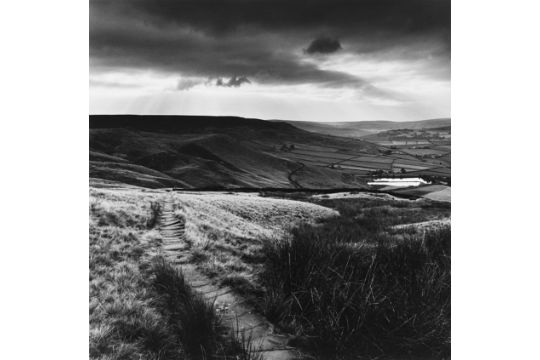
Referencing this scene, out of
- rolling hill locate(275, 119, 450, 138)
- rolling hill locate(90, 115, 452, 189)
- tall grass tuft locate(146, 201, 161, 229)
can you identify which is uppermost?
rolling hill locate(275, 119, 450, 138)

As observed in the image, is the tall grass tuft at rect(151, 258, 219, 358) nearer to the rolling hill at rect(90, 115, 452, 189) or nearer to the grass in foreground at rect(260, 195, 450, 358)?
the grass in foreground at rect(260, 195, 450, 358)

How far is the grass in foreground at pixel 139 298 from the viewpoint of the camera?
11.3ft

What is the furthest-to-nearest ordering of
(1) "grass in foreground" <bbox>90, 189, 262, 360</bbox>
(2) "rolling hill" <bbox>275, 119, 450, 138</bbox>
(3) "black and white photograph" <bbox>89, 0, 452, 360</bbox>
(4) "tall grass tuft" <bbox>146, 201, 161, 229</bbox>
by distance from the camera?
1. (2) "rolling hill" <bbox>275, 119, 450, 138</bbox>
2. (4) "tall grass tuft" <bbox>146, 201, 161, 229</bbox>
3. (3) "black and white photograph" <bbox>89, 0, 452, 360</bbox>
4. (1) "grass in foreground" <bbox>90, 189, 262, 360</bbox>

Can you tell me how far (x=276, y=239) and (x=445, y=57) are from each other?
7.94 feet

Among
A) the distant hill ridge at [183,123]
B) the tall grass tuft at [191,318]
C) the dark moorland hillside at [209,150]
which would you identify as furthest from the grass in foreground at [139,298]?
the distant hill ridge at [183,123]

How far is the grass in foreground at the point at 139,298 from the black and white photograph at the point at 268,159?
0.02 meters

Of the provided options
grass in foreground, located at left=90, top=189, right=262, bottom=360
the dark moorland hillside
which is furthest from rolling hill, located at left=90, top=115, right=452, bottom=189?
grass in foreground, located at left=90, top=189, right=262, bottom=360

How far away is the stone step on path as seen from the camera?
345 cm

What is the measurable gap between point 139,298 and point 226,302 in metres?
0.73

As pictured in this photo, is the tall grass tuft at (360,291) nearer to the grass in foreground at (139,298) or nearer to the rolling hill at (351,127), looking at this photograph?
the grass in foreground at (139,298)

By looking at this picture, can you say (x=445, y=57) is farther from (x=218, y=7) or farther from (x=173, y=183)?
(x=173, y=183)

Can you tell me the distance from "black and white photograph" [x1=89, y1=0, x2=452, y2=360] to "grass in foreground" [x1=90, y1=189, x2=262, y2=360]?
2cm
